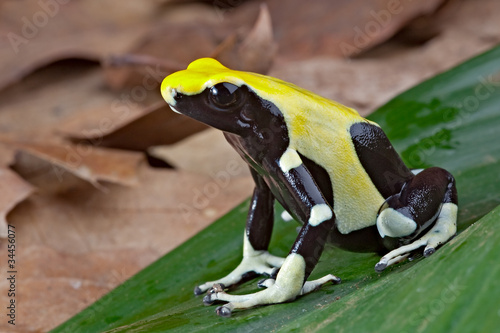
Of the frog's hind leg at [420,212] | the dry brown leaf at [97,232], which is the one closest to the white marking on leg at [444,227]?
the frog's hind leg at [420,212]

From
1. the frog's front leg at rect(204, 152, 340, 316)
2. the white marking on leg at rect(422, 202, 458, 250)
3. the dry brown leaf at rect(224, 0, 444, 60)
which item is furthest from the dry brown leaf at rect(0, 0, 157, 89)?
the white marking on leg at rect(422, 202, 458, 250)

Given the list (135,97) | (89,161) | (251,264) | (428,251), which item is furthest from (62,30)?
(428,251)

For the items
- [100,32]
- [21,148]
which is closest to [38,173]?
[21,148]

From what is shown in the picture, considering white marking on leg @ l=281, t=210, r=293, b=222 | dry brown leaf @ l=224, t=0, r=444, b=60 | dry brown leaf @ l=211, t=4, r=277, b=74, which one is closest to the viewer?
white marking on leg @ l=281, t=210, r=293, b=222

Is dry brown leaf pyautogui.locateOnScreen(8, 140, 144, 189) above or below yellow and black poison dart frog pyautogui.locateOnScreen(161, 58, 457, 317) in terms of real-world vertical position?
above

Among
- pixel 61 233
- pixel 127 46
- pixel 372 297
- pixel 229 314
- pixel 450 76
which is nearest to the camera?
pixel 372 297

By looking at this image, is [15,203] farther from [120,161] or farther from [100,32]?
[100,32]

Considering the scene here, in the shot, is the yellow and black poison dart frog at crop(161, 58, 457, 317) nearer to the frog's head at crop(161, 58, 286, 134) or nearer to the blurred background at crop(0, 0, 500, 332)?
the frog's head at crop(161, 58, 286, 134)
